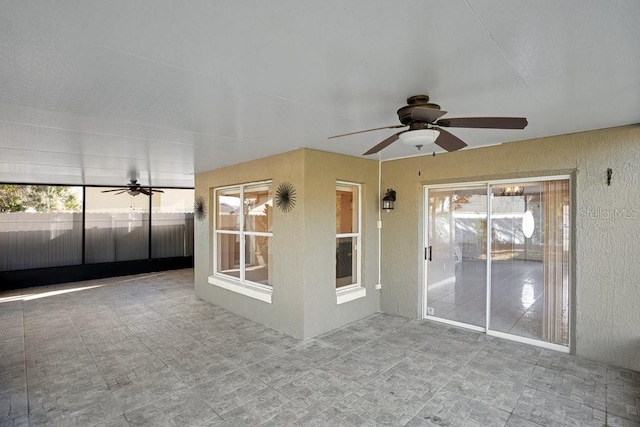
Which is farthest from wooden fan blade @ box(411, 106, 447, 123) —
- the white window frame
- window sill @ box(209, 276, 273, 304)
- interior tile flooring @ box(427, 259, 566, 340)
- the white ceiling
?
window sill @ box(209, 276, 273, 304)

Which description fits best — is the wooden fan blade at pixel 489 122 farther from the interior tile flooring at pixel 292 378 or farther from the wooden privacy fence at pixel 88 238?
the wooden privacy fence at pixel 88 238

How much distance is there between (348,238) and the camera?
5.01 metres

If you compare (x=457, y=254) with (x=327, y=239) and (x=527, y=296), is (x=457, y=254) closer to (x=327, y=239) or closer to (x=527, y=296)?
(x=527, y=296)

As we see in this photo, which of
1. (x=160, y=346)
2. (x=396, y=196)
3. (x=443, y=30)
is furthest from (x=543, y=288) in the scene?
(x=160, y=346)

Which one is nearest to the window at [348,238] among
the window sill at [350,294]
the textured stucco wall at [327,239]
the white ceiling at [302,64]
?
the window sill at [350,294]

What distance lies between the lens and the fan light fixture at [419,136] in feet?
7.66

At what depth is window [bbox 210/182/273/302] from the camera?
503cm

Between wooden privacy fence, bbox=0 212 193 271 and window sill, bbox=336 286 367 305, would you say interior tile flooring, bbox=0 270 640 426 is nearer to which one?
window sill, bbox=336 286 367 305

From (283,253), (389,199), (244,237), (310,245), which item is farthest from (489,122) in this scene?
(244,237)

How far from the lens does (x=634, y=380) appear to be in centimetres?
307

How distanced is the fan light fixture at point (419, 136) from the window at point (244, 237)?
9.11 feet

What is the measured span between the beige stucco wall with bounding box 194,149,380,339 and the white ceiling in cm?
98

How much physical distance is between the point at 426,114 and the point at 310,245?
251 centimetres

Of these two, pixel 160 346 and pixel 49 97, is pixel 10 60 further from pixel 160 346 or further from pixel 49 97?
pixel 160 346
